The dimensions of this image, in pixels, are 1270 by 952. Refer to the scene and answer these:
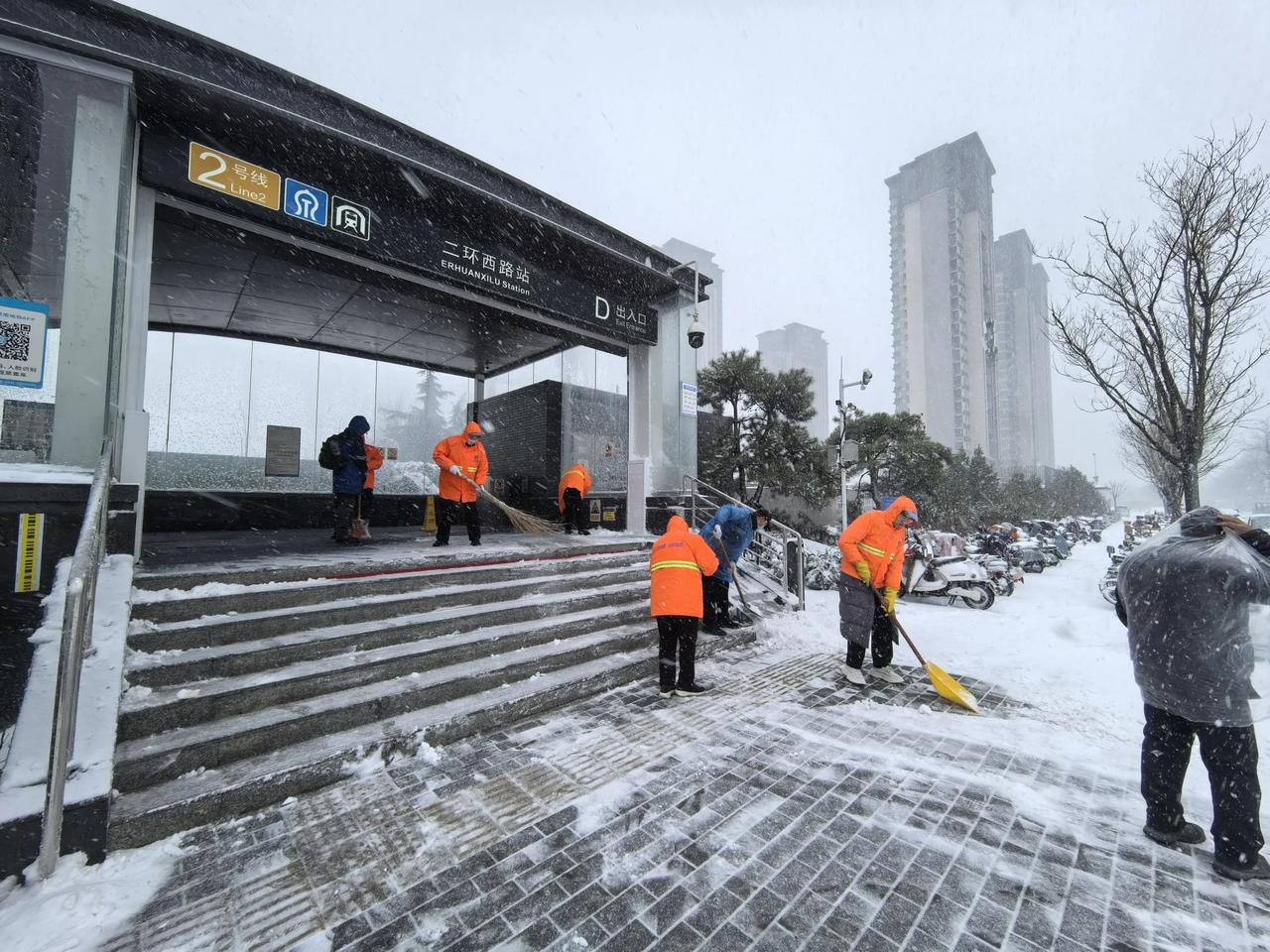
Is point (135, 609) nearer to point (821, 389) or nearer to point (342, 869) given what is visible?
point (342, 869)

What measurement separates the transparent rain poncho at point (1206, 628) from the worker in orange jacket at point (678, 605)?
2.75 m

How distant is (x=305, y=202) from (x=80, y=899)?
653cm

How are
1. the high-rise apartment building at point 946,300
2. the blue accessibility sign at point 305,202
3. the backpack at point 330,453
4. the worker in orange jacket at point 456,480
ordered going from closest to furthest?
the blue accessibility sign at point 305,202, the worker in orange jacket at point 456,480, the backpack at point 330,453, the high-rise apartment building at point 946,300

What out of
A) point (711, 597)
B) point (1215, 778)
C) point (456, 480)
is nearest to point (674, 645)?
point (711, 597)

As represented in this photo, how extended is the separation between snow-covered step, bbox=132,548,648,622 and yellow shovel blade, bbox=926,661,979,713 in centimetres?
370

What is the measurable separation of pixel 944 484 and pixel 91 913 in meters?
24.3

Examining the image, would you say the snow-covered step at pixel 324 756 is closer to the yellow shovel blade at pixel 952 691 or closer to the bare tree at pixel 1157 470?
the yellow shovel blade at pixel 952 691

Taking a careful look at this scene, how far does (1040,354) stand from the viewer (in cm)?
11638

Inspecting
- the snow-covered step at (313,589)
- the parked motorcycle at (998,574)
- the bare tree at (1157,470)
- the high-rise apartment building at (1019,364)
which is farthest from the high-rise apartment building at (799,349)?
the snow-covered step at (313,589)

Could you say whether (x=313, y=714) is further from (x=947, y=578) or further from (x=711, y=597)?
(x=947, y=578)

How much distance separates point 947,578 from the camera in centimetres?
906

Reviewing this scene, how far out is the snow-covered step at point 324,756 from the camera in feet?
8.41

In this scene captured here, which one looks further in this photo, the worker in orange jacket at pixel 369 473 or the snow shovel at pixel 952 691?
the worker in orange jacket at pixel 369 473

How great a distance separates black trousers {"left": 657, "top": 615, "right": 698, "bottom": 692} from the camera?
451cm
